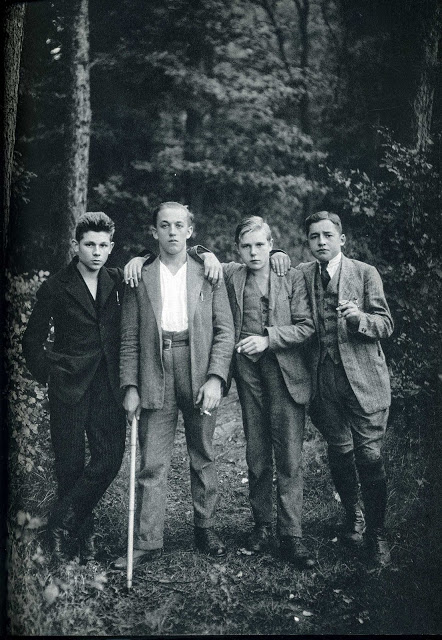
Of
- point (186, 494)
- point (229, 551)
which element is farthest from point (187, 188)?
point (229, 551)

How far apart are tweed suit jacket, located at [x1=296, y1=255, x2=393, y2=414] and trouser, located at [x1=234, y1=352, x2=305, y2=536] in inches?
11.9

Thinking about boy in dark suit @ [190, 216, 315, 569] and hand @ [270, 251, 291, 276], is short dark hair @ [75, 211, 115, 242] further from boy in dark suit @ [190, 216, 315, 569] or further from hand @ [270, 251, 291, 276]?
hand @ [270, 251, 291, 276]

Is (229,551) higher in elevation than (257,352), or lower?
lower

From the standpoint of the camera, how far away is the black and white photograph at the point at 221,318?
3.78 metres

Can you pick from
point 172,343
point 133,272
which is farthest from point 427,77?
point 172,343

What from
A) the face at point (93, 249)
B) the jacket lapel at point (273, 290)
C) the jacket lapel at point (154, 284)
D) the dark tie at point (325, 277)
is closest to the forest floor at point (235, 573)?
the jacket lapel at point (273, 290)

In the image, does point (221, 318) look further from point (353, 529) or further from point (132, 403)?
point (353, 529)

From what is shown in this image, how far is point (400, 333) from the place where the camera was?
3.97 m

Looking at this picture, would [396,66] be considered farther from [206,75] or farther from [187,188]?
[187,188]

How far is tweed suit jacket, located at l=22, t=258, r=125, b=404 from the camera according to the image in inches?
153

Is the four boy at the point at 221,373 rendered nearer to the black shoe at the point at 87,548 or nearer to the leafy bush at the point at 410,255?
the black shoe at the point at 87,548

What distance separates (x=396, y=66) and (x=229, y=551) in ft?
11.7

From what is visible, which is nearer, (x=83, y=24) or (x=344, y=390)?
(x=344, y=390)

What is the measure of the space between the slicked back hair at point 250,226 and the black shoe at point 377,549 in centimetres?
212
